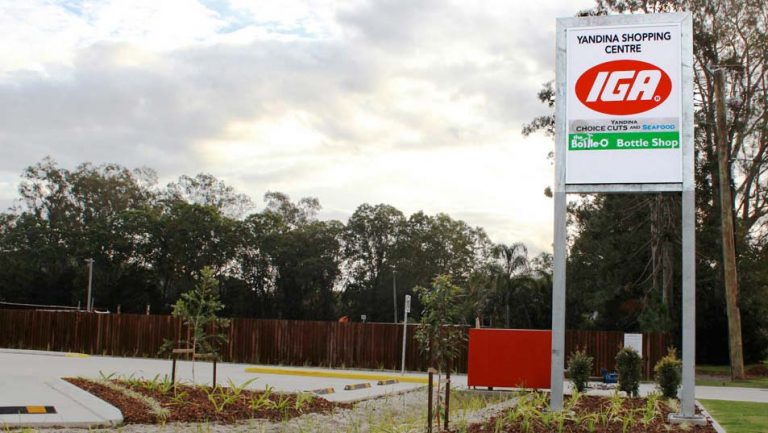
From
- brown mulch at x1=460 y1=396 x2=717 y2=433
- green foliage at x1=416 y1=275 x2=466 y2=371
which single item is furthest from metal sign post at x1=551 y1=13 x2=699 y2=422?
green foliage at x1=416 y1=275 x2=466 y2=371

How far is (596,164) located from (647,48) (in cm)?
191

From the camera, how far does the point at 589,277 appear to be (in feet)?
136

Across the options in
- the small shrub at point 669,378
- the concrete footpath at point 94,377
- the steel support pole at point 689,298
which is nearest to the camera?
the concrete footpath at point 94,377

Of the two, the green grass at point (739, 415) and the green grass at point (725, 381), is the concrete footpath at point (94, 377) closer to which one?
the green grass at point (739, 415)

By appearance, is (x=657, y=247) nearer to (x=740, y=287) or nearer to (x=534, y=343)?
(x=740, y=287)

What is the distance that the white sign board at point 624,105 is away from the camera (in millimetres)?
12164

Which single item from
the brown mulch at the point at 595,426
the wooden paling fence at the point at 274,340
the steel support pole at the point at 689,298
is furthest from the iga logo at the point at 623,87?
the wooden paling fence at the point at 274,340

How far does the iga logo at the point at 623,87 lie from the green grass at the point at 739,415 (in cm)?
481

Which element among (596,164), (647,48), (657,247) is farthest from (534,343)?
(657,247)

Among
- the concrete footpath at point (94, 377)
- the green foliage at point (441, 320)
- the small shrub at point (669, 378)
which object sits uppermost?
Answer: the green foliage at point (441, 320)

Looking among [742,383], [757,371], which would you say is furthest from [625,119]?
[757,371]

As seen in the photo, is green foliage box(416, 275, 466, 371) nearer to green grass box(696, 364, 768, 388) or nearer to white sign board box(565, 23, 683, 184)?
white sign board box(565, 23, 683, 184)

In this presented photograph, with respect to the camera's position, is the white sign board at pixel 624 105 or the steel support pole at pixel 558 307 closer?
the steel support pole at pixel 558 307

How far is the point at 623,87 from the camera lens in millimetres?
12281
